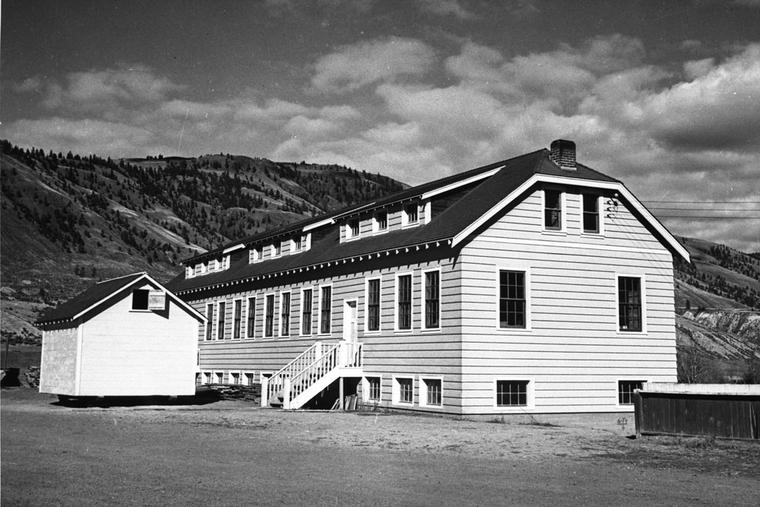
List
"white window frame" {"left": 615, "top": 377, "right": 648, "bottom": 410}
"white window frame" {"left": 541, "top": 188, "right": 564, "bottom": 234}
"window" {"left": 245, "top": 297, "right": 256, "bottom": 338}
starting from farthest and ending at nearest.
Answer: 1. "window" {"left": 245, "top": 297, "right": 256, "bottom": 338}
2. "white window frame" {"left": 615, "top": 377, "right": 648, "bottom": 410}
3. "white window frame" {"left": 541, "top": 188, "right": 564, "bottom": 234}

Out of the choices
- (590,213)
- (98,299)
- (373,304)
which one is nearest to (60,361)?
(98,299)

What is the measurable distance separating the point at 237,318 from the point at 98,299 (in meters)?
11.1

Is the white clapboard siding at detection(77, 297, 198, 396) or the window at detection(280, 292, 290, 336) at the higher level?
the window at detection(280, 292, 290, 336)

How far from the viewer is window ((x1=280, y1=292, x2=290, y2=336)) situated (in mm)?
34188

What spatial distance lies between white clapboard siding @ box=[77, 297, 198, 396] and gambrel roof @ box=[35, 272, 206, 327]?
0.43m

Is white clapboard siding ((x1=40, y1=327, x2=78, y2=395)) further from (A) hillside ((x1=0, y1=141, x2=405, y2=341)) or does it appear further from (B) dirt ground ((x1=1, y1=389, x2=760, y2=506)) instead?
(A) hillside ((x1=0, y1=141, x2=405, y2=341))

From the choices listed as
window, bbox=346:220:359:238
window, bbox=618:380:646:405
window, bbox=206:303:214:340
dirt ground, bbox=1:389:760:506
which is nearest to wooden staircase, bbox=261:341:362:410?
window, bbox=346:220:359:238

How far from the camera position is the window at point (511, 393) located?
24.6 m

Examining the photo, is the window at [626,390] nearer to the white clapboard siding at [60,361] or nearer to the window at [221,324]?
the white clapboard siding at [60,361]

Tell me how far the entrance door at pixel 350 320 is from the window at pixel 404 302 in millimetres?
2614

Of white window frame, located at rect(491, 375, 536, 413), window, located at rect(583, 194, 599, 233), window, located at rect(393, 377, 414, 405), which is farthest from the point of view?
window, located at rect(393, 377, 414, 405)

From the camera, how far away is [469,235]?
24.3 m

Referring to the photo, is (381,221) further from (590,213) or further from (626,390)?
(626,390)

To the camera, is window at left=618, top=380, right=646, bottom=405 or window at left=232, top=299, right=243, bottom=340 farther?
window at left=232, top=299, right=243, bottom=340
